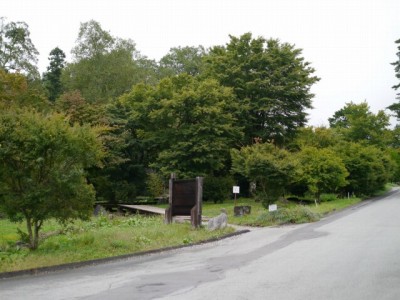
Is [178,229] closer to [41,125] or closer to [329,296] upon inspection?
[41,125]

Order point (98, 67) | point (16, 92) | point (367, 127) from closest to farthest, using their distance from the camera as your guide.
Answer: point (16, 92) < point (98, 67) < point (367, 127)

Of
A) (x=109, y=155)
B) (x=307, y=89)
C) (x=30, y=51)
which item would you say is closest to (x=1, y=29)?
(x=30, y=51)

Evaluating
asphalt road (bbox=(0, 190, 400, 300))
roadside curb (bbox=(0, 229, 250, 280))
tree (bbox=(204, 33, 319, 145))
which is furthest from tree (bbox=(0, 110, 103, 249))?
tree (bbox=(204, 33, 319, 145))

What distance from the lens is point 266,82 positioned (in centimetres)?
3750

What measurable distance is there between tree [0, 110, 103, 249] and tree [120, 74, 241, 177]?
20.7 meters

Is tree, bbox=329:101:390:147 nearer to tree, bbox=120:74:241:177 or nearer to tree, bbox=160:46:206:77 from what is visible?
tree, bbox=160:46:206:77

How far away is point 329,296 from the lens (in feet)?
22.7

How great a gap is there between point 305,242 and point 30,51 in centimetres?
3586

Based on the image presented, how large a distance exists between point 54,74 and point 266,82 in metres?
35.1

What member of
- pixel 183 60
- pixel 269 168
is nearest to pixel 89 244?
pixel 269 168

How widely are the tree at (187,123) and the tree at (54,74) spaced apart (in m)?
21.7

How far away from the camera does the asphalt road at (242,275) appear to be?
→ 24.0 feet

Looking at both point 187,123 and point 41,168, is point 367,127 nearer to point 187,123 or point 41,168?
point 187,123

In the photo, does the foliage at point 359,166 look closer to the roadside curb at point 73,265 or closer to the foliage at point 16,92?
the foliage at point 16,92
